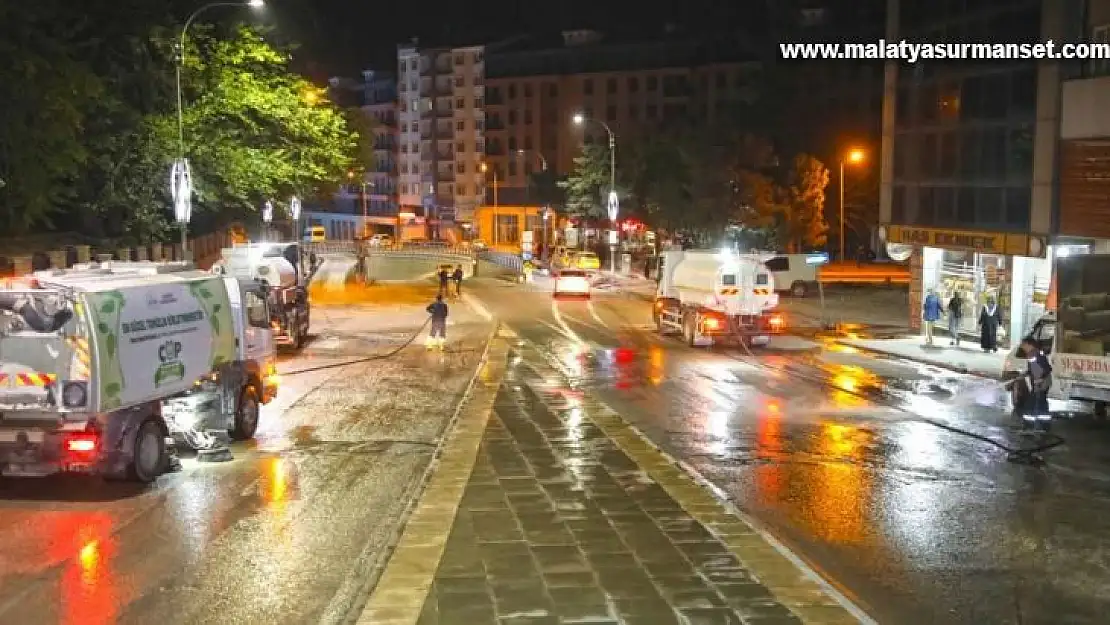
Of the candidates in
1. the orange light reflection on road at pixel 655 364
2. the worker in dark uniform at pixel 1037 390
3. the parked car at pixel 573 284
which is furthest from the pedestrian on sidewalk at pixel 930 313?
the parked car at pixel 573 284

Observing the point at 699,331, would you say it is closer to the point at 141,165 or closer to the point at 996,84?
the point at 996,84

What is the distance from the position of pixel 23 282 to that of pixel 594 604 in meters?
9.05

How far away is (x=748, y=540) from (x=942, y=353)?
21.1 metres

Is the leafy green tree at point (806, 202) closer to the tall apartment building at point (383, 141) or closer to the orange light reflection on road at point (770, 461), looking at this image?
the orange light reflection on road at point (770, 461)

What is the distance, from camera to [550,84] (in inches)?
4409

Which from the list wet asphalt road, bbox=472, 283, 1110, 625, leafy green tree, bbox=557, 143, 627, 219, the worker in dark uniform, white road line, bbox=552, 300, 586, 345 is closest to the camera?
wet asphalt road, bbox=472, 283, 1110, 625

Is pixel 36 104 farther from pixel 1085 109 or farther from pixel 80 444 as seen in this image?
pixel 1085 109

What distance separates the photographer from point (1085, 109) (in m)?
25.8

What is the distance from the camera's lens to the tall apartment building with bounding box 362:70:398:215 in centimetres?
13550

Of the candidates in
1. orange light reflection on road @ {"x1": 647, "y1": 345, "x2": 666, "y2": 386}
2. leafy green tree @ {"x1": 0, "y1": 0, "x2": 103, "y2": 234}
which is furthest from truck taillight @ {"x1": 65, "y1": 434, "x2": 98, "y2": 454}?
leafy green tree @ {"x1": 0, "y1": 0, "x2": 103, "y2": 234}

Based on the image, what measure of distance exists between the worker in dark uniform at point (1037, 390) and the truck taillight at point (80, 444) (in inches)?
566

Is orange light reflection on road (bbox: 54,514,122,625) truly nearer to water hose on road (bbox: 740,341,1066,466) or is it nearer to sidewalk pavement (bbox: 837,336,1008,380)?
water hose on road (bbox: 740,341,1066,466)

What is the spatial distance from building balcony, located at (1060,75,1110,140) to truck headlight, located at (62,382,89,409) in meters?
23.1

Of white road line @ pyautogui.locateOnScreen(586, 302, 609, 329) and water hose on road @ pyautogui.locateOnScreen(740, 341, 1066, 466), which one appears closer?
water hose on road @ pyautogui.locateOnScreen(740, 341, 1066, 466)
